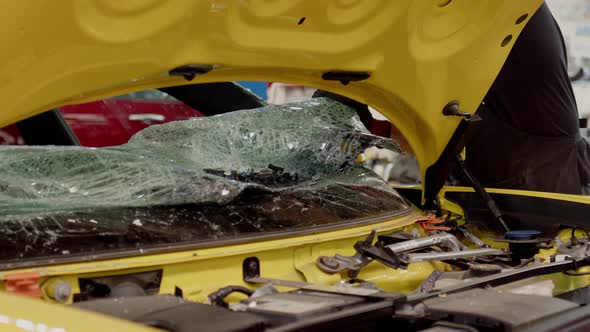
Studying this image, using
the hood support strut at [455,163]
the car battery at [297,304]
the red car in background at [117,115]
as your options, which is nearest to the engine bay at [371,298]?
the car battery at [297,304]

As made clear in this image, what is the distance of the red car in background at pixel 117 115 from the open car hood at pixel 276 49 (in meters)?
3.62

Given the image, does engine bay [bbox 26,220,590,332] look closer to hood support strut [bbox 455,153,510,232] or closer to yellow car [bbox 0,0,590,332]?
yellow car [bbox 0,0,590,332]

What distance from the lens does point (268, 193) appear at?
7.41 feet

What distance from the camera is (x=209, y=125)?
2619mm

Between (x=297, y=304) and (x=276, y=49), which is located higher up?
(x=276, y=49)

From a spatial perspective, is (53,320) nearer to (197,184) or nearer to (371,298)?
(371,298)

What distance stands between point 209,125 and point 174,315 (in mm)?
1247

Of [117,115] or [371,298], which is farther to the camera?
[117,115]

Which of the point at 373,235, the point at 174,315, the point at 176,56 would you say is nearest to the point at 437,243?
the point at 373,235

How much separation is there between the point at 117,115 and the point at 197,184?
4.61 m

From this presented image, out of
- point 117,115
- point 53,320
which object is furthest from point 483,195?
point 117,115

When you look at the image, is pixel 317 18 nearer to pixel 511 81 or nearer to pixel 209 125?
pixel 209 125

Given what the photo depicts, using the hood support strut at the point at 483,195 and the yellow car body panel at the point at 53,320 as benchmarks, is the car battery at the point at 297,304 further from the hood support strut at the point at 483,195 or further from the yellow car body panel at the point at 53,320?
the hood support strut at the point at 483,195

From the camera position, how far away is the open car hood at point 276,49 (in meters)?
1.75
